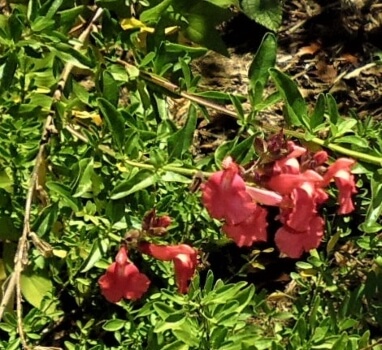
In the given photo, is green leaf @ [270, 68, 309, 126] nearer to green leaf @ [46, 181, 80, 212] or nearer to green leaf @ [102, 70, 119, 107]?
green leaf @ [102, 70, 119, 107]

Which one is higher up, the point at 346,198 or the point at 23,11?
the point at 23,11

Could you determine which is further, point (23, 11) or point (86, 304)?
point (86, 304)

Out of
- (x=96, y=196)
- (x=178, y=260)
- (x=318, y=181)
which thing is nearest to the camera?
(x=318, y=181)

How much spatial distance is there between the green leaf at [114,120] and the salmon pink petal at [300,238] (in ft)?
1.07

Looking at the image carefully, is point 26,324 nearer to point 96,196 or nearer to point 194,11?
point 96,196

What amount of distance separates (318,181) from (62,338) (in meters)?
0.86

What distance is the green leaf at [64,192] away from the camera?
188cm

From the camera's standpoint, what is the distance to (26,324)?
1.91 m

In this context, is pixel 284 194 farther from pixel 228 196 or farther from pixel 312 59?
pixel 312 59

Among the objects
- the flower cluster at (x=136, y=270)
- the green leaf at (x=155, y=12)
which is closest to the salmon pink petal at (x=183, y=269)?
the flower cluster at (x=136, y=270)

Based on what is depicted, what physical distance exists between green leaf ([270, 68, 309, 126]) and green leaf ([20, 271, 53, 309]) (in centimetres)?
64

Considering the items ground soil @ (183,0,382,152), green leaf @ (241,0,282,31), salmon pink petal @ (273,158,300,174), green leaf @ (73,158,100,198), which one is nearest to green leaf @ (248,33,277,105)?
salmon pink petal @ (273,158,300,174)

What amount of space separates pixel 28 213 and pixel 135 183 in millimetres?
207

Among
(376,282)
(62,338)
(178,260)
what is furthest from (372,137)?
(62,338)
